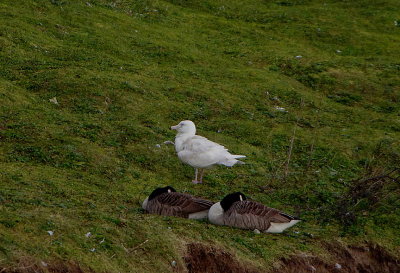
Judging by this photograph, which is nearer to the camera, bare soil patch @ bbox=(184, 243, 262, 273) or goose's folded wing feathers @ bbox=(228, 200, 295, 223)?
bare soil patch @ bbox=(184, 243, 262, 273)

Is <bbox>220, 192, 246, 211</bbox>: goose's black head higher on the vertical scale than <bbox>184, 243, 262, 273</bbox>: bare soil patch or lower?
higher

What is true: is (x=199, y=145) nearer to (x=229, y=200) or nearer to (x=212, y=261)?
(x=229, y=200)

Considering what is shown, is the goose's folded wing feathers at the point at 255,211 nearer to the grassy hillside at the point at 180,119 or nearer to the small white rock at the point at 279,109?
the grassy hillside at the point at 180,119

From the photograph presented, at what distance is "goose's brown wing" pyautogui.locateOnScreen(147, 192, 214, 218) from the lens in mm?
11383

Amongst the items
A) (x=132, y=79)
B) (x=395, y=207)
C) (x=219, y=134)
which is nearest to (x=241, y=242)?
(x=395, y=207)

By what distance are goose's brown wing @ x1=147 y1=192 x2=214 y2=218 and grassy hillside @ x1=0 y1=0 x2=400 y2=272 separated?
36 centimetres

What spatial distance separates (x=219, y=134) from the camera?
55.4ft

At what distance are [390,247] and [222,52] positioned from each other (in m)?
12.9

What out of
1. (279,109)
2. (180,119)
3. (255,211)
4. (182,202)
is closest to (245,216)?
(255,211)

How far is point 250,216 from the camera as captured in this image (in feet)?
37.6

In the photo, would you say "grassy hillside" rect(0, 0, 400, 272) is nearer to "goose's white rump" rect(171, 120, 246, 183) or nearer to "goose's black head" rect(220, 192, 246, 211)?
"goose's black head" rect(220, 192, 246, 211)

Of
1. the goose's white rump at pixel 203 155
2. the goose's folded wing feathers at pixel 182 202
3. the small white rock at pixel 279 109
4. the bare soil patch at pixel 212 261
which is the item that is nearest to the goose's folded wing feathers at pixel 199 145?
the goose's white rump at pixel 203 155

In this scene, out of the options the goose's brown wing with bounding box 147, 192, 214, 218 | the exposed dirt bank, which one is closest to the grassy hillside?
the exposed dirt bank

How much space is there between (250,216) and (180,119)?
250 inches
